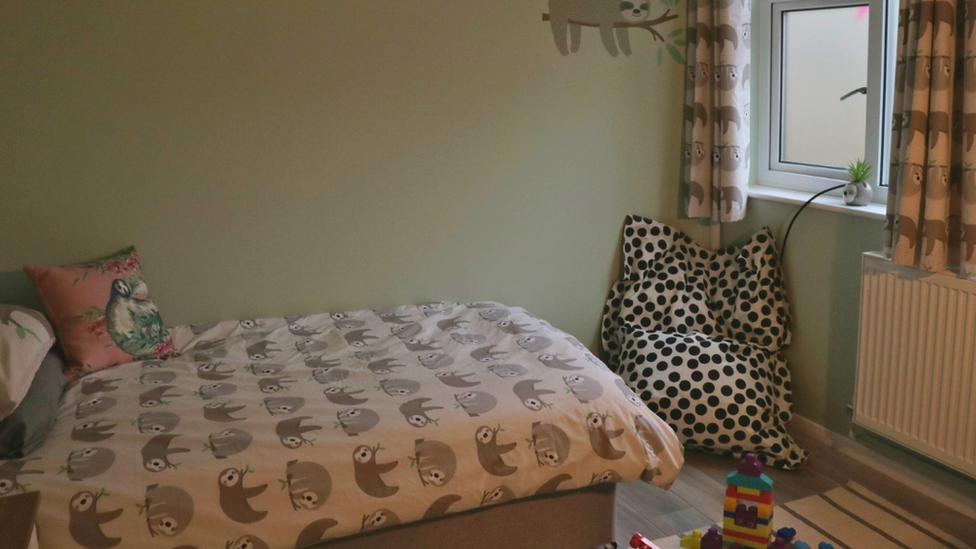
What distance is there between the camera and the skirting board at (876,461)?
259 cm

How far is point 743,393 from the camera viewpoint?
2.99 metres

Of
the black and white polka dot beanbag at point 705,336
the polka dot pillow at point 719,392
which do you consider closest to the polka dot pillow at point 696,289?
the black and white polka dot beanbag at point 705,336

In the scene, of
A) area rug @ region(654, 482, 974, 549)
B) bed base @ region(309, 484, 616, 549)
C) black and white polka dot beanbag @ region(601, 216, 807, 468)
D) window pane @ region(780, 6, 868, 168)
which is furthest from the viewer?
window pane @ region(780, 6, 868, 168)

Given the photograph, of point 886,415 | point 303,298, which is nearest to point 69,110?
point 303,298

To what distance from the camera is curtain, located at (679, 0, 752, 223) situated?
325 centimetres

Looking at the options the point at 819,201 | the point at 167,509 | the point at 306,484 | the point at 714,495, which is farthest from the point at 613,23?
the point at 167,509

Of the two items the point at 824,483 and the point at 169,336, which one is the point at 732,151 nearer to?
the point at 824,483

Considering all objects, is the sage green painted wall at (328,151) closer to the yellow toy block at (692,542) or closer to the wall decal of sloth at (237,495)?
the wall decal of sloth at (237,495)

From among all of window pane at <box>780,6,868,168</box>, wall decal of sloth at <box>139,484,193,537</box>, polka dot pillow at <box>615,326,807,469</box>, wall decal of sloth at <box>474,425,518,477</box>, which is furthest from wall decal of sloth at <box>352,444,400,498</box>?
window pane at <box>780,6,868,168</box>

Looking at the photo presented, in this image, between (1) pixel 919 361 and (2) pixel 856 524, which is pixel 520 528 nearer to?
(2) pixel 856 524

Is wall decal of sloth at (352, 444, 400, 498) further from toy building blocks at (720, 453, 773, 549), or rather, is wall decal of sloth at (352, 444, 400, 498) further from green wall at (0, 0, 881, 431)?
green wall at (0, 0, 881, 431)

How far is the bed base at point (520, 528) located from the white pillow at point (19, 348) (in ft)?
2.79

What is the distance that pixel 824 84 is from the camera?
3238 mm

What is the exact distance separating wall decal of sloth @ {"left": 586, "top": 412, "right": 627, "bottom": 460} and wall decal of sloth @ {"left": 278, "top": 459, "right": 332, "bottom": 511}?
29.7 inches
